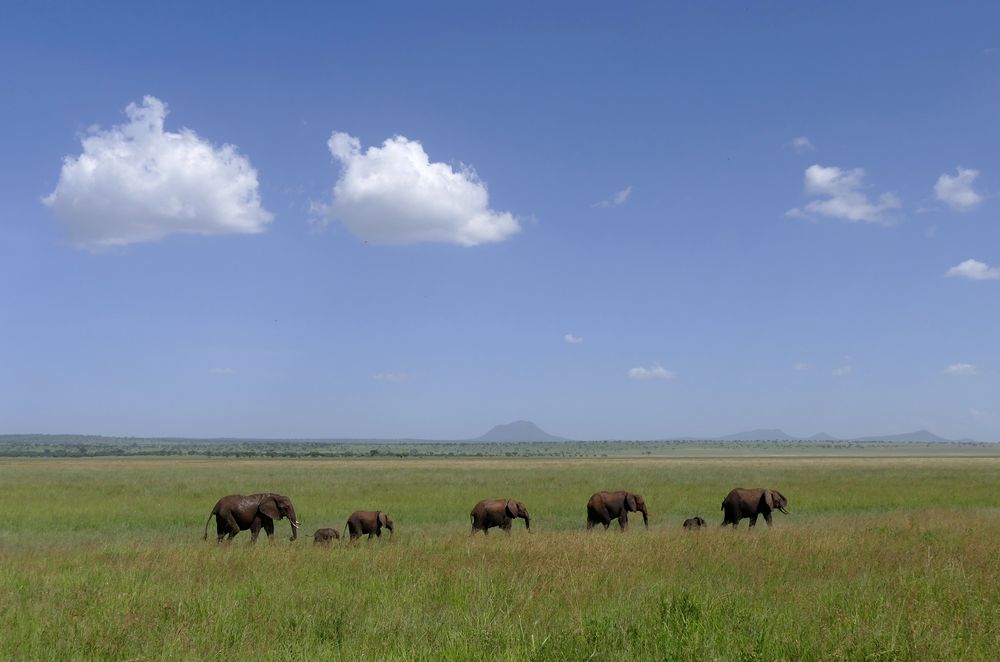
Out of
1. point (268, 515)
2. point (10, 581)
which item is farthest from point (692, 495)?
point (10, 581)

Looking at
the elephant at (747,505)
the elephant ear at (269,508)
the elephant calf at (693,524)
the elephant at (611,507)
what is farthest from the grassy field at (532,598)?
the elephant at (611,507)

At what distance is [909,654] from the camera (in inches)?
260

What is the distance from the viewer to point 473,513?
19.9 m

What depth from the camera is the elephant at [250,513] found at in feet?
58.3

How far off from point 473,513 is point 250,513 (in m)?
5.73

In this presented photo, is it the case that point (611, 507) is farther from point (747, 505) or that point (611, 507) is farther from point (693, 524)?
point (747, 505)

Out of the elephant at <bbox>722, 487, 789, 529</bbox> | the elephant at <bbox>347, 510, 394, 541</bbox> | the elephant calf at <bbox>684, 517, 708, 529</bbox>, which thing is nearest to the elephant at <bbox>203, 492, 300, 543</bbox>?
the elephant at <bbox>347, 510, 394, 541</bbox>

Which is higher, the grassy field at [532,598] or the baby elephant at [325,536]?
the grassy field at [532,598]

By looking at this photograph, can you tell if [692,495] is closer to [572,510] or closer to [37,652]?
[572,510]

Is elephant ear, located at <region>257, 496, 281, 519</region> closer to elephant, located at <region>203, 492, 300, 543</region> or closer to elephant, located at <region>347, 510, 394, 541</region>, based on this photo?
elephant, located at <region>203, 492, 300, 543</region>

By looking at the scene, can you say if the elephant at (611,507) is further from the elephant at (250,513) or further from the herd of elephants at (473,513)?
the elephant at (250,513)

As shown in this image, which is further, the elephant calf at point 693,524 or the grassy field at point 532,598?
the elephant calf at point 693,524

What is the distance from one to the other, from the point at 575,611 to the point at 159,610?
4710 millimetres

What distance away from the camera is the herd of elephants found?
702 inches
